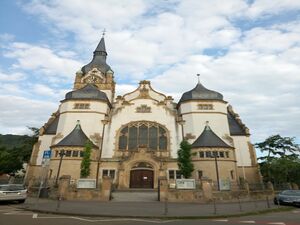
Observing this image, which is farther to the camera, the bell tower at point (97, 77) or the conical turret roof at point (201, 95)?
the bell tower at point (97, 77)

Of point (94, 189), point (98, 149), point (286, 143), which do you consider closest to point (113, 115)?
point (98, 149)

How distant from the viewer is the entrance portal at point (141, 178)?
29.9m

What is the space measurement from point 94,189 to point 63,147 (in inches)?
414

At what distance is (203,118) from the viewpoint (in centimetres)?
3462

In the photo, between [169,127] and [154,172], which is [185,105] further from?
[154,172]

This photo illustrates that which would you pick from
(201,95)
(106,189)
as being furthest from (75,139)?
(201,95)

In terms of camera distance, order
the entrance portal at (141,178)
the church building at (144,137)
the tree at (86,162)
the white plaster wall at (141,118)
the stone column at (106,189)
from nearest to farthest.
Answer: the stone column at (106,189), the tree at (86,162), the church building at (144,137), the entrance portal at (141,178), the white plaster wall at (141,118)

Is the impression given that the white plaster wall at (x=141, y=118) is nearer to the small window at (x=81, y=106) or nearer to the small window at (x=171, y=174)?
the small window at (x=171, y=174)

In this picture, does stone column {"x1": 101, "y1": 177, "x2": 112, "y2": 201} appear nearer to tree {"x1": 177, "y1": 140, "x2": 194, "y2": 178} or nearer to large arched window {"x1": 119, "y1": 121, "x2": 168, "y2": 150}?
tree {"x1": 177, "y1": 140, "x2": 194, "y2": 178}

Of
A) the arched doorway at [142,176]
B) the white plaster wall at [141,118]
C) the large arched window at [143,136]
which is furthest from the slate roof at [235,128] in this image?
the arched doorway at [142,176]

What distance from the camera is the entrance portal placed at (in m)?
29.9

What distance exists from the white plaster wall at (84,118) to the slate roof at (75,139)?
51.2 inches

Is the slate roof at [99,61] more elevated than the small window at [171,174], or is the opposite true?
the slate roof at [99,61]

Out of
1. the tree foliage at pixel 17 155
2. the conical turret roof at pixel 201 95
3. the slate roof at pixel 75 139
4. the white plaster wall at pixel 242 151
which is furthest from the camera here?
the tree foliage at pixel 17 155
